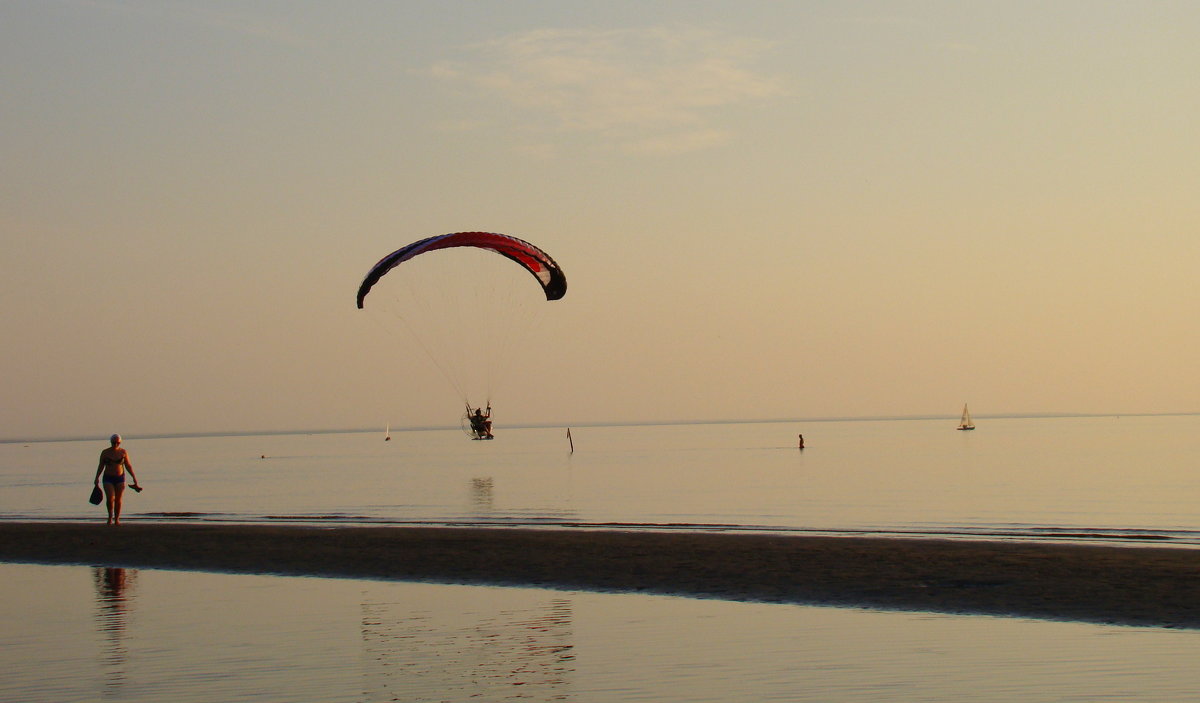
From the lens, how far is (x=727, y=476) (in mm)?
73125

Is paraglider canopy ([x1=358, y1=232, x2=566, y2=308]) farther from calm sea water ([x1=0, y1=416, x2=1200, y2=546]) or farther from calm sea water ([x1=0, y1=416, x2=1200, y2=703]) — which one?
calm sea water ([x1=0, y1=416, x2=1200, y2=703])

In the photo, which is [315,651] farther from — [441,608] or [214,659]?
[441,608]

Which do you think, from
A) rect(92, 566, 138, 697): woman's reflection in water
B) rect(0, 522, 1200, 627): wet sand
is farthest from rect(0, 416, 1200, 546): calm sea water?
rect(92, 566, 138, 697): woman's reflection in water

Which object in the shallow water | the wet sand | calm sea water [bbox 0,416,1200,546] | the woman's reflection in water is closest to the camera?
the shallow water

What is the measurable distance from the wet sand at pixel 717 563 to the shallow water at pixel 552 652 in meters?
1.19

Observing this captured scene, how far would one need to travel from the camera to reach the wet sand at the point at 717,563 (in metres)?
15.5

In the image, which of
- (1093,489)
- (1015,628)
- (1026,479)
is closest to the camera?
(1015,628)

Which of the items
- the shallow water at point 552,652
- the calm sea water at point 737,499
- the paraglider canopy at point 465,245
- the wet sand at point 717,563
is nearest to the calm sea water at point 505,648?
the shallow water at point 552,652

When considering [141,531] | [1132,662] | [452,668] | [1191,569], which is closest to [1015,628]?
[1132,662]

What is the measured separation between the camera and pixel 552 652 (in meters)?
12.6

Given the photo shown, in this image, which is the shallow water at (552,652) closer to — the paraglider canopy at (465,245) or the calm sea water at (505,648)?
the calm sea water at (505,648)

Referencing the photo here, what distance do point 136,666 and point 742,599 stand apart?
7.75 m

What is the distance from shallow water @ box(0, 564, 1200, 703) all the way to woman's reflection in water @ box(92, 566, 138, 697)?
0.15ft

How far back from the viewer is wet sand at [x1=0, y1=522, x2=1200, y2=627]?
50.8ft
